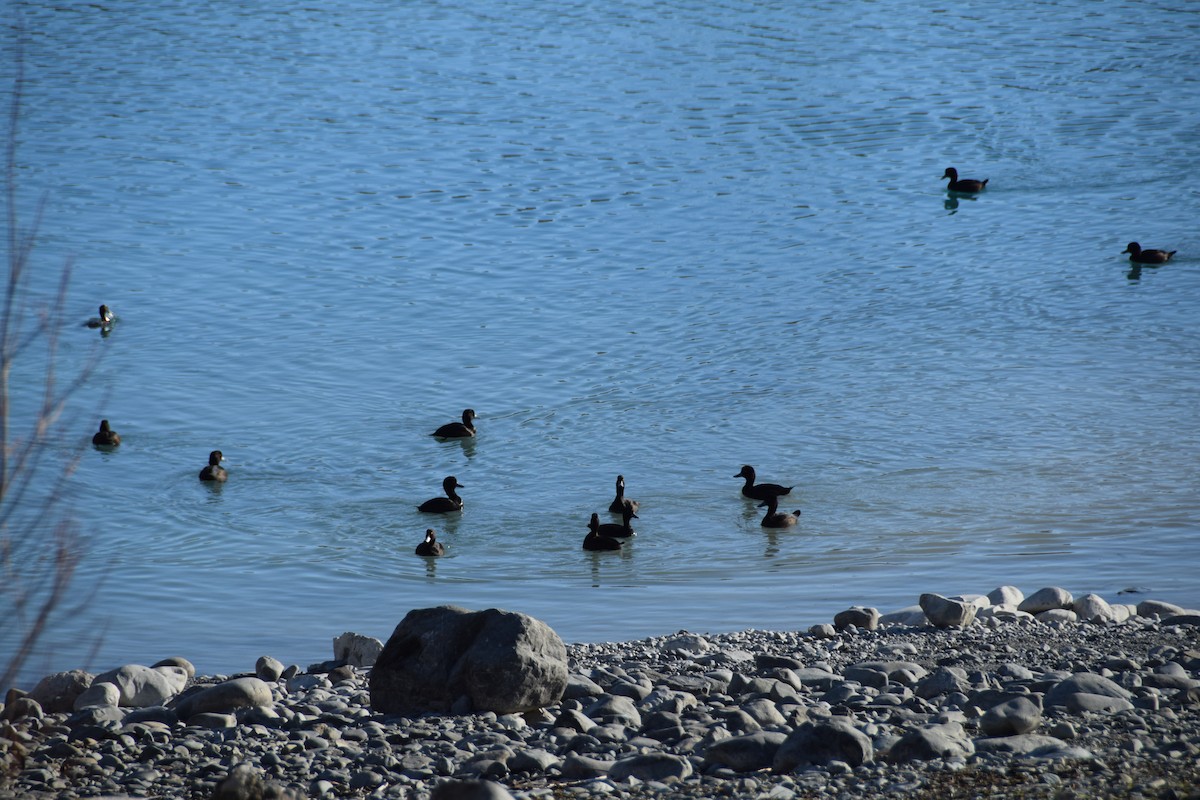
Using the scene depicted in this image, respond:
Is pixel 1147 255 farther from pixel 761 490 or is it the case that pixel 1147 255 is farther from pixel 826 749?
pixel 826 749

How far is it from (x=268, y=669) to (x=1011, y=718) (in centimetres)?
499

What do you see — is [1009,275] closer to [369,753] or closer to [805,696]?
[805,696]

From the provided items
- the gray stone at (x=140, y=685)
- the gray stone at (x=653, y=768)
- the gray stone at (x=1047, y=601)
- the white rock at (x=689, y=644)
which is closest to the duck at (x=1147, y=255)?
the gray stone at (x=1047, y=601)

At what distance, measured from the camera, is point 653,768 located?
691 centimetres

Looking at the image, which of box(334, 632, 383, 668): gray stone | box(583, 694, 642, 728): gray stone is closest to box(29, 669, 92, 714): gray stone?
box(334, 632, 383, 668): gray stone

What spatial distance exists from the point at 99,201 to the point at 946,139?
64.5ft

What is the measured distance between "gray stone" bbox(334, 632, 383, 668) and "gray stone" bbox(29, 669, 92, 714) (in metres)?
1.77

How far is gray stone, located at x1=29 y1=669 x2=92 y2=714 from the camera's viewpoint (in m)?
8.88

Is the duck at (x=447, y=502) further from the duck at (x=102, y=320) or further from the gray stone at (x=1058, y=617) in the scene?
the duck at (x=102, y=320)

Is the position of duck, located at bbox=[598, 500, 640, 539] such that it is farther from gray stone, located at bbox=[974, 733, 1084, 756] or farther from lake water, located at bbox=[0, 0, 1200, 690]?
gray stone, located at bbox=[974, 733, 1084, 756]

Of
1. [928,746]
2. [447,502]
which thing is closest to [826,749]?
[928,746]

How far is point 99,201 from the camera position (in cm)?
2864

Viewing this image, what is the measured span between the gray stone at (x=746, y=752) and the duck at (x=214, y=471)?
10.1 metres

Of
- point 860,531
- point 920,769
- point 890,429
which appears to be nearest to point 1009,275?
point 890,429
